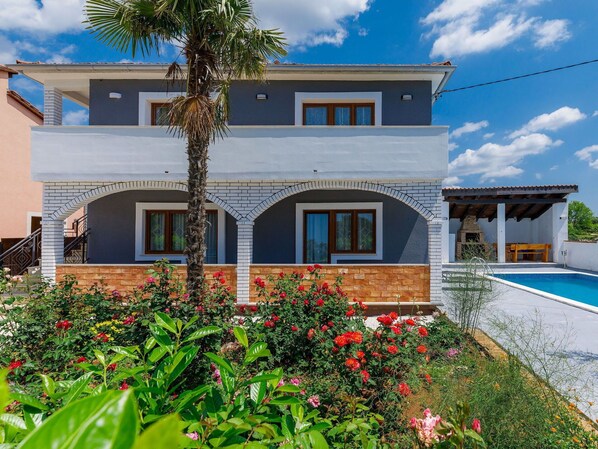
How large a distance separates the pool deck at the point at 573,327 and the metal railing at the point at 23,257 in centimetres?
1434

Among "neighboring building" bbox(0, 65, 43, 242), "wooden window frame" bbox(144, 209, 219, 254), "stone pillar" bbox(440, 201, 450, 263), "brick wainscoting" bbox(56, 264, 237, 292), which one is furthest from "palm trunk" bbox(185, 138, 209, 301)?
"stone pillar" bbox(440, 201, 450, 263)

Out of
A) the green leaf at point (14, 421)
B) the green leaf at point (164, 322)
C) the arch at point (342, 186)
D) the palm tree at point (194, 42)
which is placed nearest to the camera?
the green leaf at point (14, 421)

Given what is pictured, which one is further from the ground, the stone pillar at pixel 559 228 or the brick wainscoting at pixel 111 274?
the stone pillar at pixel 559 228

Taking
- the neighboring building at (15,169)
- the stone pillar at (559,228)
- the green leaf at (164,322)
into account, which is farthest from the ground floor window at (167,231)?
the stone pillar at (559,228)

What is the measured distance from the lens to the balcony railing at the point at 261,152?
8.95 m

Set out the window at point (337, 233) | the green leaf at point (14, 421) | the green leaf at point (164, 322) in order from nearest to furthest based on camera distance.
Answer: the green leaf at point (14, 421) < the green leaf at point (164, 322) < the window at point (337, 233)


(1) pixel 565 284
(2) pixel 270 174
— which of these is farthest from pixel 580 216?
(2) pixel 270 174

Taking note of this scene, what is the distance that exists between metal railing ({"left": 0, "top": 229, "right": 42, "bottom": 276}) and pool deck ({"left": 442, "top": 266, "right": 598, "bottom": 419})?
47.0 feet

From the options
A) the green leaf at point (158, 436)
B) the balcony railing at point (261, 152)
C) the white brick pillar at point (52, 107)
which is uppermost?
the white brick pillar at point (52, 107)

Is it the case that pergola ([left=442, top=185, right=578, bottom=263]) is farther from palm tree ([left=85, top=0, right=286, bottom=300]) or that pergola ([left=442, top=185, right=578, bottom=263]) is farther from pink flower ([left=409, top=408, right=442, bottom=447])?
pink flower ([left=409, top=408, right=442, bottom=447])

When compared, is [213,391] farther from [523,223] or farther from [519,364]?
[523,223]

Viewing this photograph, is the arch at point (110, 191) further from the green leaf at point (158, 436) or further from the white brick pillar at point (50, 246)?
the green leaf at point (158, 436)

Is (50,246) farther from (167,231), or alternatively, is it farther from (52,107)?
(52,107)

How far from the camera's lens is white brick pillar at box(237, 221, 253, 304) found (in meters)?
8.74
